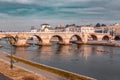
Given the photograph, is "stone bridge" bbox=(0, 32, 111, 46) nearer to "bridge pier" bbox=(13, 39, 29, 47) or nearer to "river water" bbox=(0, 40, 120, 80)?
"bridge pier" bbox=(13, 39, 29, 47)

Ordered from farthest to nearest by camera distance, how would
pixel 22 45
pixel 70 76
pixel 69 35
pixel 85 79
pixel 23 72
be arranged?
pixel 69 35, pixel 22 45, pixel 23 72, pixel 70 76, pixel 85 79

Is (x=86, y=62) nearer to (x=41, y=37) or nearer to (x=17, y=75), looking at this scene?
(x=17, y=75)

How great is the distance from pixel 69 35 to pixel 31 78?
341ft

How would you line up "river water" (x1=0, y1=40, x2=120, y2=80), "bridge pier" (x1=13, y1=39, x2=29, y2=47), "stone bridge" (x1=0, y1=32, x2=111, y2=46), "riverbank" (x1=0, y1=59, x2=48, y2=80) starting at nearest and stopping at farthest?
"riverbank" (x1=0, y1=59, x2=48, y2=80) < "river water" (x1=0, y1=40, x2=120, y2=80) < "bridge pier" (x1=13, y1=39, x2=29, y2=47) < "stone bridge" (x1=0, y1=32, x2=111, y2=46)

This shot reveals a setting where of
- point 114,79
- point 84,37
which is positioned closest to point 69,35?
point 84,37

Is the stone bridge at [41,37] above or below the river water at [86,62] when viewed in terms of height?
above

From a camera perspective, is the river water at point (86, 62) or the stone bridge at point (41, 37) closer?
the river water at point (86, 62)

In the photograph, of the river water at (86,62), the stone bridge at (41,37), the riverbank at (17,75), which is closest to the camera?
the riverbank at (17,75)

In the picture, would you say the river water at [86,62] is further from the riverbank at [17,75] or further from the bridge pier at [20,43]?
the bridge pier at [20,43]

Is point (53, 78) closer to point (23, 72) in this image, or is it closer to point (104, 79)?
point (23, 72)

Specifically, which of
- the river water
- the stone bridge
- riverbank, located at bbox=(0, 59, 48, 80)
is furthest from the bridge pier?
riverbank, located at bbox=(0, 59, 48, 80)

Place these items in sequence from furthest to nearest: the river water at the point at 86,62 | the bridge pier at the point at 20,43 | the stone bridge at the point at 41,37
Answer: the stone bridge at the point at 41,37 → the bridge pier at the point at 20,43 → the river water at the point at 86,62

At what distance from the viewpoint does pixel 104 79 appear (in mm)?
37750

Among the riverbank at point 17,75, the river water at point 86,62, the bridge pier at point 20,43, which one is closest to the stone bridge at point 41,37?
the bridge pier at point 20,43
